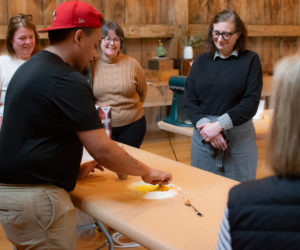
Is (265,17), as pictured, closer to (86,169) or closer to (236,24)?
(236,24)

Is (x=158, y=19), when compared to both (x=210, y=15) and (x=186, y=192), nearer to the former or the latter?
(x=210, y=15)

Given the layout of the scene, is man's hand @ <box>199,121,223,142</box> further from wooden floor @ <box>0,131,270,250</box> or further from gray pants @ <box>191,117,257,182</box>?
wooden floor @ <box>0,131,270,250</box>

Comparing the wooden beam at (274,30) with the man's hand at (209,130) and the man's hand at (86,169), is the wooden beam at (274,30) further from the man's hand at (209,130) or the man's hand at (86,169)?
the man's hand at (86,169)

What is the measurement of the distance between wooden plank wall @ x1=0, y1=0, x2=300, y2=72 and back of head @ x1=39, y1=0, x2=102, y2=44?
3.73 meters

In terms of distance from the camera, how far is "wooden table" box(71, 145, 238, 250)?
155 centimetres

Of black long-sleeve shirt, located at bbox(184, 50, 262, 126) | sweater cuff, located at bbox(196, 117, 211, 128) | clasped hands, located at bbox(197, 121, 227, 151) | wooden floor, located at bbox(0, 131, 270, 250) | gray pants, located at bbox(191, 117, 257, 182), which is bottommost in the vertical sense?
wooden floor, located at bbox(0, 131, 270, 250)

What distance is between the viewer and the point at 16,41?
325 centimetres

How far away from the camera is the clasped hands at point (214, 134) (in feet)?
8.74

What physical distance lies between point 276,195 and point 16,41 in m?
2.68

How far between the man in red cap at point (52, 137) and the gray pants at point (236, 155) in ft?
3.42

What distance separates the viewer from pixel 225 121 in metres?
2.64

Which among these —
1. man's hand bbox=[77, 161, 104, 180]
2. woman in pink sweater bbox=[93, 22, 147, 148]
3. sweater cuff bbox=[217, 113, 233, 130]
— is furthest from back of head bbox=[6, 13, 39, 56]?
sweater cuff bbox=[217, 113, 233, 130]

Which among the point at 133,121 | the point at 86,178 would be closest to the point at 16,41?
the point at 133,121

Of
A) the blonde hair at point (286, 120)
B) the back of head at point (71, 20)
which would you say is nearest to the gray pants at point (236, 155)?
the back of head at point (71, 20)
